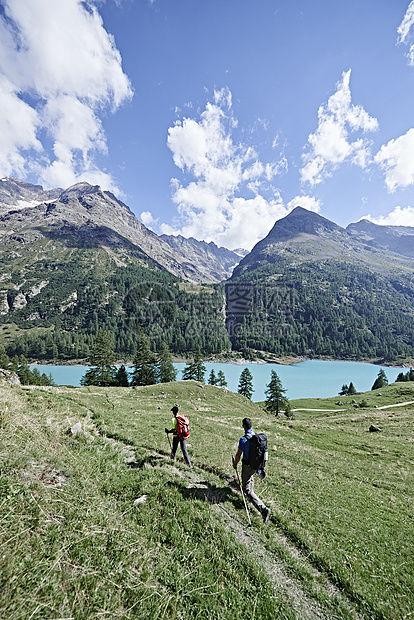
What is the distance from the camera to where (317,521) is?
8531 millimetres

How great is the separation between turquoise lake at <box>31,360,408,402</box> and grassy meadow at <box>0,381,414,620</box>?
311 ft

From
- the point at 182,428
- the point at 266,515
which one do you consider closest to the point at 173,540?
the point at 266,515

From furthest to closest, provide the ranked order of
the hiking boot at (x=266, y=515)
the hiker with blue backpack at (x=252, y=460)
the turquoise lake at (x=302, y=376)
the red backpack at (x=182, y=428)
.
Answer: the turquoise lake at (x=302, y=376) < the red backpack at (x=182, y=428) < the hiker with blue backpack at (x=252, y=460) < the hiking boot at (x=266, y=515)

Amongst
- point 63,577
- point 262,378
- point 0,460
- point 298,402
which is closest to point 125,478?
point 0,460

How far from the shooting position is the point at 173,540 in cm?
616

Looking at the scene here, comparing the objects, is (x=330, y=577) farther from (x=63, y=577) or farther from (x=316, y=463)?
(x=316, y=463)

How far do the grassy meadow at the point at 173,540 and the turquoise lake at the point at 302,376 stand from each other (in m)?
94.9

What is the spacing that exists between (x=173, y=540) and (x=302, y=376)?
16655cm

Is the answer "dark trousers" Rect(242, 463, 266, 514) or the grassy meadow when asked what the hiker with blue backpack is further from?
the grassy meadow

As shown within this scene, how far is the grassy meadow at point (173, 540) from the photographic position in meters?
4.23

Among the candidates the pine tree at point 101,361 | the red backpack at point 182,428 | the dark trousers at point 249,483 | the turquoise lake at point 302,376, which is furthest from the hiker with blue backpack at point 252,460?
the turquoise lake at point 302,376

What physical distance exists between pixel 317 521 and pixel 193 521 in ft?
15.8

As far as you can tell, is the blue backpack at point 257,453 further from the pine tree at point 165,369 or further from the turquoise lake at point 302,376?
the turquoise lake at point 302,376

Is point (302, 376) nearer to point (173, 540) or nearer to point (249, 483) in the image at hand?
point (249, 483)
